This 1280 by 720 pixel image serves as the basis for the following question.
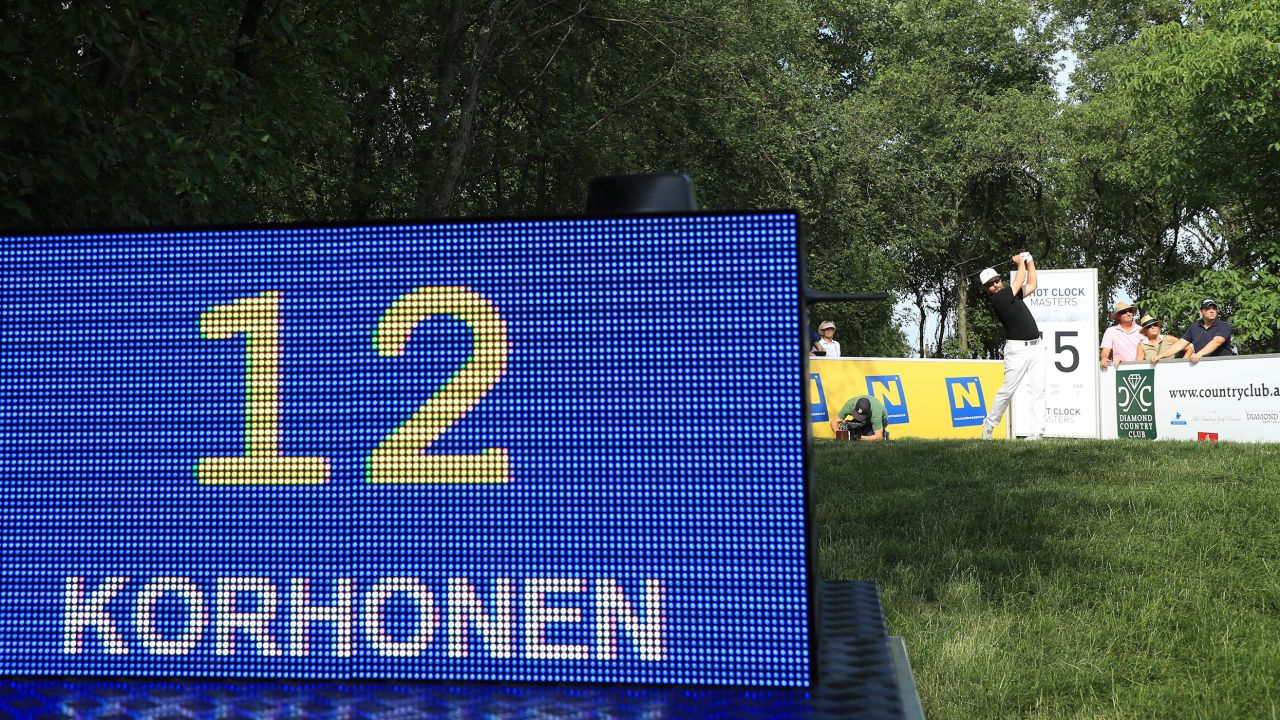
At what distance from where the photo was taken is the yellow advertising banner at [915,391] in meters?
19.0

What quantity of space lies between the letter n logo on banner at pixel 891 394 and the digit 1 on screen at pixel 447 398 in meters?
16.9

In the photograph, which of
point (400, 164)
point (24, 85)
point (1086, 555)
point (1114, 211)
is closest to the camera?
point (24, 85)

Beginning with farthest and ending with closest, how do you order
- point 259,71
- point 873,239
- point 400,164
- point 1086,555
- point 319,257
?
1. point 873,239
2. point 400,164
3. point 259,71
4. point 1086,555
5. point 319,257

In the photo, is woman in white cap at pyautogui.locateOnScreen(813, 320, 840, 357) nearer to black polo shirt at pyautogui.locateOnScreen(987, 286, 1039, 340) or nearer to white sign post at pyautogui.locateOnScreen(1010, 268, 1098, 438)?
white sign post at pyautogui.locateOnScreen(1010, 268, 1098, 438)

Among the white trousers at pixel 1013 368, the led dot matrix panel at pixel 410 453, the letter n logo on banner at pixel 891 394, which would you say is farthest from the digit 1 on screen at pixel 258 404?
the letter n logo on banner at pixel 891 394

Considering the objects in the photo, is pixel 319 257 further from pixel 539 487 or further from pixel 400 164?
pixel 400 164

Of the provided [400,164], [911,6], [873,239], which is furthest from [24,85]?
[911,6]

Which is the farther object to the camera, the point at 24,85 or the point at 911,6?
the point at 911,6

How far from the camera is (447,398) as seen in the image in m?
2.75

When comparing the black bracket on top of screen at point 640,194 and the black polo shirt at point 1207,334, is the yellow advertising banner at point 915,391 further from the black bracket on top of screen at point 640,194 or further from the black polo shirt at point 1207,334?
the black bracket on top of screen at point 640,194

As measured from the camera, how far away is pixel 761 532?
2.63 m

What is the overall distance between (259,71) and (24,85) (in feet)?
9.34

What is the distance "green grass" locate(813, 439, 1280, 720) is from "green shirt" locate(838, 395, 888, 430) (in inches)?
289

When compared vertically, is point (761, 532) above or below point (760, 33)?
below
